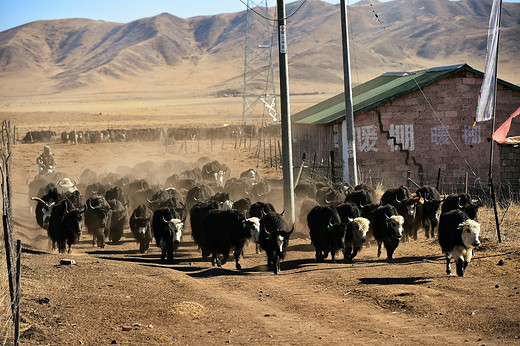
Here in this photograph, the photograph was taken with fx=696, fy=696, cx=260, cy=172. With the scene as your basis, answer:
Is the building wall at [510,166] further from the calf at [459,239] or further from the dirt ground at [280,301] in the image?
the calf at [459,239]

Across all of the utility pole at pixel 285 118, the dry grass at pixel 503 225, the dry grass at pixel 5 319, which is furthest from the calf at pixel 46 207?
the dry grass at pixel 503 225

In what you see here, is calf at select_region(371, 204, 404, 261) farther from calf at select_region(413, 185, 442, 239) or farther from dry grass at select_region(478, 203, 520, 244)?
dry grass at select_region(478, 203, 520, 244)

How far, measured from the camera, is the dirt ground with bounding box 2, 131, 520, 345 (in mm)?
9773

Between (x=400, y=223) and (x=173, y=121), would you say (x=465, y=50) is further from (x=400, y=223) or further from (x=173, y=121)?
(x=400, y=223)

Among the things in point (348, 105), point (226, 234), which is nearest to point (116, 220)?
point (226, 234)

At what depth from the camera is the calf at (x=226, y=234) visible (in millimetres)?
15555

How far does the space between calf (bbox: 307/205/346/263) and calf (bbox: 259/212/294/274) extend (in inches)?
37.8

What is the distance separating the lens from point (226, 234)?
15.8 meters

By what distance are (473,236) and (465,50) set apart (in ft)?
523

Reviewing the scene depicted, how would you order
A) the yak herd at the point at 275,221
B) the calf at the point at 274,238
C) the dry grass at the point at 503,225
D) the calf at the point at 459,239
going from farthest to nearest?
1. the dry grass at the point at 503,225
2. the yak herd at the point at 275,221
3. the calf at the point at 274,238
4. the calf at the point at 459,239

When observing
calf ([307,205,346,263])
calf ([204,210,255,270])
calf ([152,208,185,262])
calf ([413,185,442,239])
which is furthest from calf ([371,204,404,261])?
calf ([152,208,185,262])

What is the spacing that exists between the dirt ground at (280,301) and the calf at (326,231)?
0.45 meters

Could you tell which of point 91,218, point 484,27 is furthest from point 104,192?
point 484,27

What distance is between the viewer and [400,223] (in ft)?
50.8
